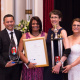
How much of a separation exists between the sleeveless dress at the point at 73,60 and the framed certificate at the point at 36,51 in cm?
36

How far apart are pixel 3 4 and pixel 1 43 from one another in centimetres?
201

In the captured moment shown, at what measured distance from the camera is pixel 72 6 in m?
5.32

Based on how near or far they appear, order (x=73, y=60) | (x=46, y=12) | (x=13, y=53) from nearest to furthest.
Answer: (x=13, y=53) < (x=73, y=60) < (x=46, y=12)

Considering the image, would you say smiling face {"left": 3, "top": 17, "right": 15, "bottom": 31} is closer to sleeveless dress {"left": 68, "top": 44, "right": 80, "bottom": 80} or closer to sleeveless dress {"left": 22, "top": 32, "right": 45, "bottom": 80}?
sleeveless dress {"left": 22, "top": 32, "right": 45, "bottom": 80}

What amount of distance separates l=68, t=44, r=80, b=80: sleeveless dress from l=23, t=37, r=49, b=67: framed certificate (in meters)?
0.36

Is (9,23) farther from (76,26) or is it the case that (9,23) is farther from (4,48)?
(76,26)

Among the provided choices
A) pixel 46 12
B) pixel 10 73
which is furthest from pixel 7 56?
pixel 46 12

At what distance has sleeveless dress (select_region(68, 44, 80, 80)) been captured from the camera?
268cm

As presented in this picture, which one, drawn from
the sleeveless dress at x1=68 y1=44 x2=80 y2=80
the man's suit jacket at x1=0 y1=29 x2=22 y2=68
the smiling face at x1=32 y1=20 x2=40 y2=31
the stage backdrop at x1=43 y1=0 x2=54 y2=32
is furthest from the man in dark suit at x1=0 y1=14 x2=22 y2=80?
the stage backdrop at x1=43 y1=0 x2=54 y2=32

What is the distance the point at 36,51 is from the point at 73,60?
53 cm

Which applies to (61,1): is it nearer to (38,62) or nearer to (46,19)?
(46,19)

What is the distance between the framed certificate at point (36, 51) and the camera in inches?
102

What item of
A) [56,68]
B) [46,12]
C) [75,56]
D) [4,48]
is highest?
[46,12]

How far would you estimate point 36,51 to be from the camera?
2604mm
